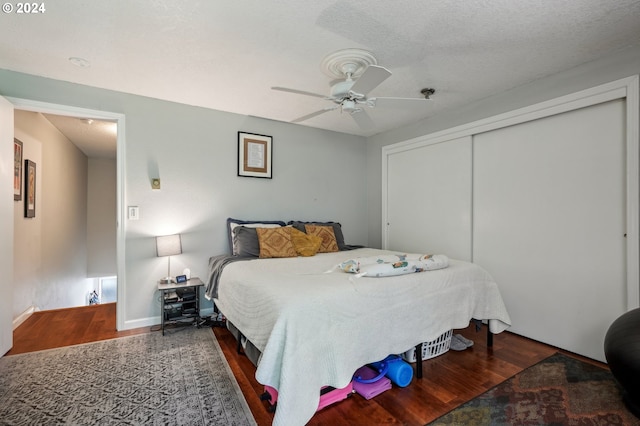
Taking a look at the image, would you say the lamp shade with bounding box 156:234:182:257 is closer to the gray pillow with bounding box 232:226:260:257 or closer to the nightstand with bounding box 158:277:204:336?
the nightstand with bounding box 158:277:204:336

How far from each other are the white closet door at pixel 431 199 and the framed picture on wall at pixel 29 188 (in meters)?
4.49

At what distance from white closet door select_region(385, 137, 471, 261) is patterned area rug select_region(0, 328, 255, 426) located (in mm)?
2732

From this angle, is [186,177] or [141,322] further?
[186,177]

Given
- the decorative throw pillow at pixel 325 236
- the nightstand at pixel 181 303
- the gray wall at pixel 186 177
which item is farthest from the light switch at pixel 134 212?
the decorative throw pillow at pixel 325 236

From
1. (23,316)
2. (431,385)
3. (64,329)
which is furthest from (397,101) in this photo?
(23,316)

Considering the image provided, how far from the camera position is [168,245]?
3029mm

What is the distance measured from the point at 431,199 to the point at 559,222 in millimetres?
1373

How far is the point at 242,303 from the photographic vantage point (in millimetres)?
2031

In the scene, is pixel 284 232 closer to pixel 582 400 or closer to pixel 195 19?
pixel 195 19

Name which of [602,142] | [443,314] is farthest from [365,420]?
[602,142]

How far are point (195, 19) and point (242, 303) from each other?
1875 millimetres

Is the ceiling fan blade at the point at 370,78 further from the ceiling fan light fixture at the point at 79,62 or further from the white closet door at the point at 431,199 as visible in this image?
the ceiling fan light fixture at the point at 79,62

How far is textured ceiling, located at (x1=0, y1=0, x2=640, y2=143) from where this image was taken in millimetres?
1788

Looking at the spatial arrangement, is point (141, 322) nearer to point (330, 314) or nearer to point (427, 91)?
point (330, 314)
